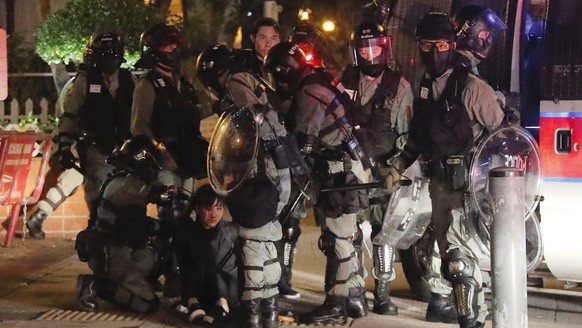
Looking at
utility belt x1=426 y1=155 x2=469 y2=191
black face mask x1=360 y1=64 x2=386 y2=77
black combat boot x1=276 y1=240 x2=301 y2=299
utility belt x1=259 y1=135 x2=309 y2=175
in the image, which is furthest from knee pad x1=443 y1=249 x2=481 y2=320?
black combat boot x1=276 y1=240 x2=301 y2=299

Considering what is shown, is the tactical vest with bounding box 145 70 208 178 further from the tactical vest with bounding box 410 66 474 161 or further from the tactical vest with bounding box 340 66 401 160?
the tactical vest with bounding box 410 66 474 161

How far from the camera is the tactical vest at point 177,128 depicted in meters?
8.14

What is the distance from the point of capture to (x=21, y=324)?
736cm

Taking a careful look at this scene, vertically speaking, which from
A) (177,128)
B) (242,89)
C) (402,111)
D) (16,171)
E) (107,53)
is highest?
(107,53)

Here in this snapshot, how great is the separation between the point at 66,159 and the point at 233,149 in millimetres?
2147

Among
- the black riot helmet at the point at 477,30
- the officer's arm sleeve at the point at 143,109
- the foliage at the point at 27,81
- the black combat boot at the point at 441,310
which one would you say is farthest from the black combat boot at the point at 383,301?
the foliage at the point at 27,81

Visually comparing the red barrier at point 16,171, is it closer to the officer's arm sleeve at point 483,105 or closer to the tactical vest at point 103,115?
the tactical vest at point 103,115

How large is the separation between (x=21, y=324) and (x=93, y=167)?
5.67 feet

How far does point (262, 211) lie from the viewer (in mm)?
6930

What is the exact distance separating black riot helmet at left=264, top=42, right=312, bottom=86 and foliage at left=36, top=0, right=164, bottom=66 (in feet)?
21.3

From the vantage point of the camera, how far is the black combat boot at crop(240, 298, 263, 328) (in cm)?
701

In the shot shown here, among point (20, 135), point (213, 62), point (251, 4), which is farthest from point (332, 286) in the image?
point (251, 4)

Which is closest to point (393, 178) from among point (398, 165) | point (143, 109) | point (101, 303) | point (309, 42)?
point (398, 165)

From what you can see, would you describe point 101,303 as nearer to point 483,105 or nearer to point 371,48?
point 371,48
